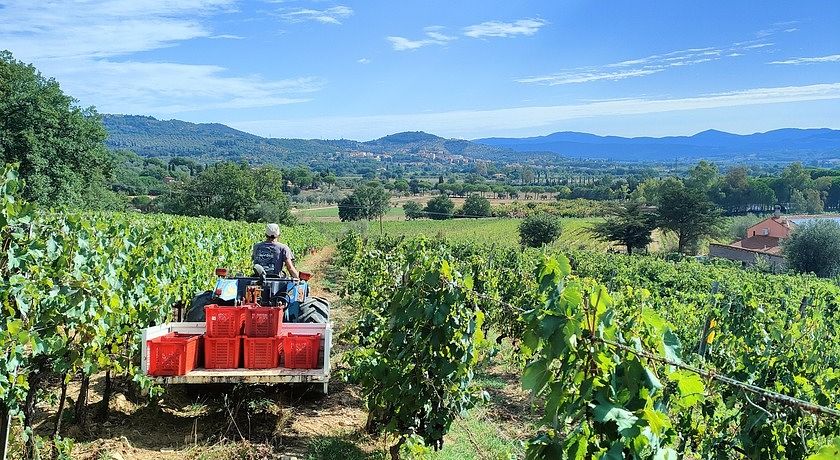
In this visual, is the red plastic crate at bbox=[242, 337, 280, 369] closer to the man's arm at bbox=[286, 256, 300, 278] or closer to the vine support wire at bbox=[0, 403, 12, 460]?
the man's arm at bbox=[286, 256, 300, 278]

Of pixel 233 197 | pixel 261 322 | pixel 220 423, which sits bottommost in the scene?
pixel 233 197

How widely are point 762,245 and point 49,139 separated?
50.2 meters

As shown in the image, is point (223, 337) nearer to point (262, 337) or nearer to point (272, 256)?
point (262, 337)

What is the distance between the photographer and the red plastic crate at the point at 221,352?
5.90 m

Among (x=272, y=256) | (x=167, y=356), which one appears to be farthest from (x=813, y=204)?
(x=167, y=356)

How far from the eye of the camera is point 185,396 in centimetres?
673

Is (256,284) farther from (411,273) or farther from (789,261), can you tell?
(789,261)

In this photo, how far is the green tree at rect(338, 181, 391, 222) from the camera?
67750 mm

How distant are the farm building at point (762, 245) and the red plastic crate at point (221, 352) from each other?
44718 mm

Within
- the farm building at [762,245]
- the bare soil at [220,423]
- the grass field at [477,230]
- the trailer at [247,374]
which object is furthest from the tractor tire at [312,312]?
the farm building at [762,245]

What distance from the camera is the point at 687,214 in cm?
5406

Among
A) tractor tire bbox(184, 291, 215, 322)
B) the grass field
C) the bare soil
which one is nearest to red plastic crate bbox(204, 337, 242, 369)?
the bare soil

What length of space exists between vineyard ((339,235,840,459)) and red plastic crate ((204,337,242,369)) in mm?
1139

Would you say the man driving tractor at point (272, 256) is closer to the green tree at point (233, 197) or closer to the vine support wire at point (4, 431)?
the vine support wire at point (4, 431)
